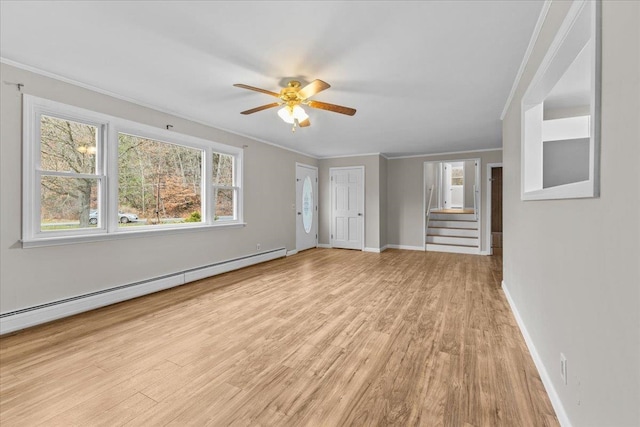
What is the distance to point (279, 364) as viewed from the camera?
6.69ft

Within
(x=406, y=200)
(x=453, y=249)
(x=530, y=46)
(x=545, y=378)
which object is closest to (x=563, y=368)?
(x=545, y=378)

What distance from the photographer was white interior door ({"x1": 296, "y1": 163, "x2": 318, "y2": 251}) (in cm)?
669

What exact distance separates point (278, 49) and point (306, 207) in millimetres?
4896

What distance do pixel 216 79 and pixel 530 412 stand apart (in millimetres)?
3535

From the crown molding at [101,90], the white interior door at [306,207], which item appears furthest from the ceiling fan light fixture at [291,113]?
the white interior door at [306,207]

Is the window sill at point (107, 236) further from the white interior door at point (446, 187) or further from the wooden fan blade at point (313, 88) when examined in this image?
the white interior door at point (446, 187)

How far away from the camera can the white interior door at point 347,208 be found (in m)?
6.96

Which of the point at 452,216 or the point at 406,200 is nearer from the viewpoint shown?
the point at 406,200

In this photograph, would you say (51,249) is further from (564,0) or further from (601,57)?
(564,0)

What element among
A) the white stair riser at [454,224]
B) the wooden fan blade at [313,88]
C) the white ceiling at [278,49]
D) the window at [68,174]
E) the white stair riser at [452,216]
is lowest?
the white stair riser at [454,224]

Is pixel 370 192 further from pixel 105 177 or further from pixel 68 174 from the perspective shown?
pixel 68 174

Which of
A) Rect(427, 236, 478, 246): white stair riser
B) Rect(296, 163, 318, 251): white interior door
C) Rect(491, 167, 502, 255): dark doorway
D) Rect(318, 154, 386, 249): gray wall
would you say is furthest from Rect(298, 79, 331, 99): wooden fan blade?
Rect(491, 167, 502, 255): dark doorway

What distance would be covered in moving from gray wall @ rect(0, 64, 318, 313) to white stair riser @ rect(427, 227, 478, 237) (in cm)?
453

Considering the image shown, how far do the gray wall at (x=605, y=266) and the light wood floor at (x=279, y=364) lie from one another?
1.47 feet
